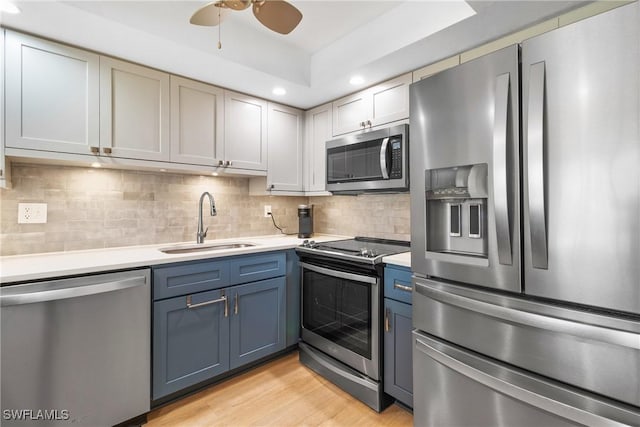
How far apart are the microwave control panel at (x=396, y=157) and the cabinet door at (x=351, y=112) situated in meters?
0.45

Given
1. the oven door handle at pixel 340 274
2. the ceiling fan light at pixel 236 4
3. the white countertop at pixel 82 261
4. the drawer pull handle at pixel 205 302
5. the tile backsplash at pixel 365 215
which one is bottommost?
the drawer pull handle at pixel 205 302

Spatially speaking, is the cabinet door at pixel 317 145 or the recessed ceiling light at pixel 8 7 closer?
the recessed ceiling light at pixel 8 7

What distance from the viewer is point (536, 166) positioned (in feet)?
3.42

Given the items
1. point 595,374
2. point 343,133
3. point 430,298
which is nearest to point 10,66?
point 343,133

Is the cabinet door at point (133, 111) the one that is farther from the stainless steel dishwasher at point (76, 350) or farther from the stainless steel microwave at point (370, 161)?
the stainless steel microwave at point (370, 161)

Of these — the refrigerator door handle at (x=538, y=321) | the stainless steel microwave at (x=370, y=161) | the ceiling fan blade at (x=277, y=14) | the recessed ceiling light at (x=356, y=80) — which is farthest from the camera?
the recessed ceiling light at (x=356, y=80)

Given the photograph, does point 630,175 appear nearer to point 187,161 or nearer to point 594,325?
point 594,325

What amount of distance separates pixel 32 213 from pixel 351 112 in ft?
7.55

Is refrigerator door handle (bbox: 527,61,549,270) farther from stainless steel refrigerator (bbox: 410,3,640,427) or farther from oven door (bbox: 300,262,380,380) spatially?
oven door (bbox: 300,262,380,380)

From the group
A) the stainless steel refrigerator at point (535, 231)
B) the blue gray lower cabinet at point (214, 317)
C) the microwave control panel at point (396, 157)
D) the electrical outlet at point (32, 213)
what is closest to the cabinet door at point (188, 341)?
the blue gray lower cabinet at point (214, 317)

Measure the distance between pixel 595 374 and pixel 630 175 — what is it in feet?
2.05

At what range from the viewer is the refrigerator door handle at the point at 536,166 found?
1.03m

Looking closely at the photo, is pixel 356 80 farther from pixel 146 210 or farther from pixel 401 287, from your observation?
pixel 146 210

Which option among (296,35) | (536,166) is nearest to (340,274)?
(536,166)
